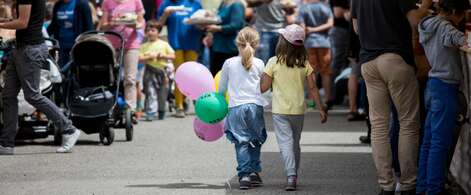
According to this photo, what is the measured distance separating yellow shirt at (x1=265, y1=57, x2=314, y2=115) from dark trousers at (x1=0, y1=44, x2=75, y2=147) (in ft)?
11.1

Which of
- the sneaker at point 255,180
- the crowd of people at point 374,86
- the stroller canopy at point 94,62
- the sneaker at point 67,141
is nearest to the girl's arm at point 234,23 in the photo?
the stroller canopy at point 94,62

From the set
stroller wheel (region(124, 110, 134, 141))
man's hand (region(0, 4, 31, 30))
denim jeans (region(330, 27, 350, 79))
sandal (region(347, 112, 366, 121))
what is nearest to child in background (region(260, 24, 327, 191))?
man's hand (region(0, 4, 31, 30))

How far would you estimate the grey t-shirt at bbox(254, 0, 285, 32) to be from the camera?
19.9m

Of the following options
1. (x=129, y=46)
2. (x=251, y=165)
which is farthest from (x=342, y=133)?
(x=251, y=165)

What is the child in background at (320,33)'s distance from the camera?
1995 centimetres

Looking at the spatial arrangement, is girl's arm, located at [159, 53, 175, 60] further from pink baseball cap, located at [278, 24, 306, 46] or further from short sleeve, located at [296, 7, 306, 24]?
pink baseball cap, located at [278, 24, 306, 46]

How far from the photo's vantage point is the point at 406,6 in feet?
31.8

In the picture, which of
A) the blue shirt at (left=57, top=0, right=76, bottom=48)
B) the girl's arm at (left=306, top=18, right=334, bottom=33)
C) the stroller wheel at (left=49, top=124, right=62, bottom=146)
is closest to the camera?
the stroller wheel at (left=49, top=124, right=62, bottom=146)

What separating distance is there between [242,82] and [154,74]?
7.41 meters

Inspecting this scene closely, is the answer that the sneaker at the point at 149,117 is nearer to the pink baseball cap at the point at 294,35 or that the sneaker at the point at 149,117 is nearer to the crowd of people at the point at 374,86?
the crowd of people at the point at 374,86

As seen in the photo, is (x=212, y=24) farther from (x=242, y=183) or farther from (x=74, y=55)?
(x=242, y=183)

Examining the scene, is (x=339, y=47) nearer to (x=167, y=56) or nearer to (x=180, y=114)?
(x=180, y=114)

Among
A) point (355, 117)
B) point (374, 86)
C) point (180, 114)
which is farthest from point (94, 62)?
point (374, 86)

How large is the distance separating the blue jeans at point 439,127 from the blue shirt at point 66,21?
8.26m
